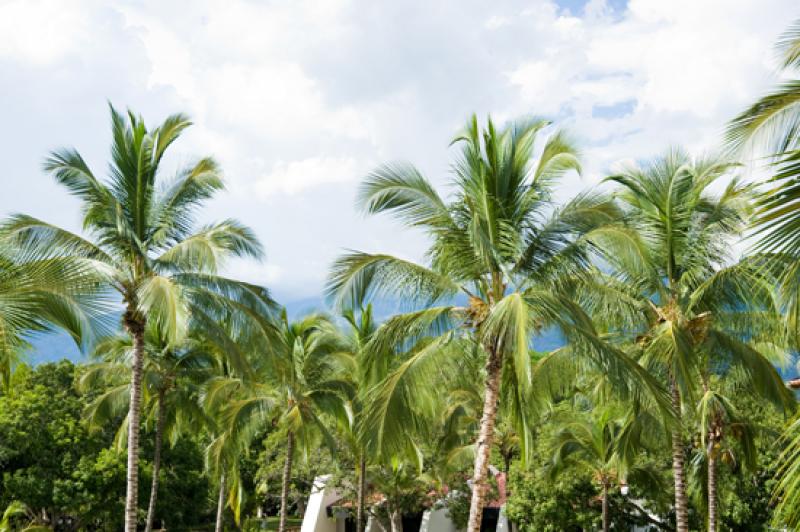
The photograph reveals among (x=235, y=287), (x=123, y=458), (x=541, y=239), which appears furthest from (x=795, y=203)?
(x=123, y=458)

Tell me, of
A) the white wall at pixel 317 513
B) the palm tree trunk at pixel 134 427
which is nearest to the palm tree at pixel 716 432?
the palm tree trunk at pixel 134 427

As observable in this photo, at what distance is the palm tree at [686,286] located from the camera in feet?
42.9

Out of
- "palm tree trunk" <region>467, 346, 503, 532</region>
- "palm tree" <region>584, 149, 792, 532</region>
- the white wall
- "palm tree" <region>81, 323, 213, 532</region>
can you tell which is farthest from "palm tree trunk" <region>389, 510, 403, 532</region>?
"palm tree trunk" <region>467, 346, 503, 532</region>

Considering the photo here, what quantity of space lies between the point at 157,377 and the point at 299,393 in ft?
15.9

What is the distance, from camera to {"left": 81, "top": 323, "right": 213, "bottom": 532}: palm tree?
23875 mm

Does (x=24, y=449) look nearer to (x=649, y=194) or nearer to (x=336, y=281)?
(x=336, y=281)

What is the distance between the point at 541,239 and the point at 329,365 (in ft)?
39.2

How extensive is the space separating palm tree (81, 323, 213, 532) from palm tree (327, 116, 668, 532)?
1312 cm

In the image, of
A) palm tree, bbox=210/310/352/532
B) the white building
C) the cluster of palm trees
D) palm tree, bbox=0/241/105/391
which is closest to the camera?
palm tree, bbox=0/241/105/391

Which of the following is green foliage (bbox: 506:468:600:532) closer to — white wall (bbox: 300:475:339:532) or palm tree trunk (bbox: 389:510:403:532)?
palm tree trunk (bbox: 389:510:403:532)

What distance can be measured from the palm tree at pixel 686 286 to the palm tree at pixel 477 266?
151cm

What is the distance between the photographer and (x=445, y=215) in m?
12.2

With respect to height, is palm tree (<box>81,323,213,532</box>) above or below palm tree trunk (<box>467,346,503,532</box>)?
above

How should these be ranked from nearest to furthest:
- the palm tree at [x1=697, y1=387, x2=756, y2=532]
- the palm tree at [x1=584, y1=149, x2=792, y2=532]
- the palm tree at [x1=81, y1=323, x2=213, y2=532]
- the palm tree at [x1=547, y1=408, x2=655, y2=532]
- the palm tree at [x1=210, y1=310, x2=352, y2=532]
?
the palm tree at [x1=584, y1=149, x2=792, y2=532] → the palm tree at [x1=697, y1=387, x2=756, y2=532] → the palm tree at [x1=210, y1=310, x2=352, y2=532] → the palm tree at [x1=547, y1=408, x2=655, y2=532] → the palm tree at [x1=81, y1=323, x2=213, y2=532]
